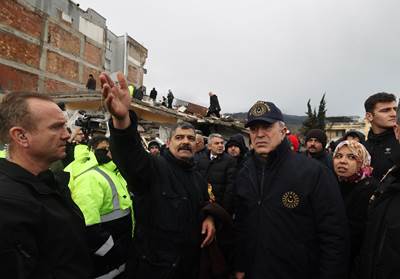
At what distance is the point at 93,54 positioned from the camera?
31500mm

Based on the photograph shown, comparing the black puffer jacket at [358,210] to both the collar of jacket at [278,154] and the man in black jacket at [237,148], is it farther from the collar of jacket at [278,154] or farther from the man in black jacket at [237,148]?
the man in black jacket at [237,148]

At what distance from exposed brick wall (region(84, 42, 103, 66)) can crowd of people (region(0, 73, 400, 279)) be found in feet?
98.0

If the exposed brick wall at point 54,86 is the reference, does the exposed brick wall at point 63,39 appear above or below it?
above

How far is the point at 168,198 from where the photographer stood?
105 inches

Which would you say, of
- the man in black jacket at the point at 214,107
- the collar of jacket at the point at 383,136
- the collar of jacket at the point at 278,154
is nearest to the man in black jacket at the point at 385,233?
the collar of jacket at the point at 278,154

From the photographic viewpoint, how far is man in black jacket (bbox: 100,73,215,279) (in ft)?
7.72

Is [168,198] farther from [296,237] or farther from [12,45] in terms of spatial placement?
[12,45]

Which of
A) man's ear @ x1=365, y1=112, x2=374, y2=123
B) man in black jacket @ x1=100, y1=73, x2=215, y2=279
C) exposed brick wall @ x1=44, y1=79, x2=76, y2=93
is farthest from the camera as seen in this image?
exposed brick wall @ x1=44, y1=79, x2=76, y2=93

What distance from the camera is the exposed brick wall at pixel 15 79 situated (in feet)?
72.0

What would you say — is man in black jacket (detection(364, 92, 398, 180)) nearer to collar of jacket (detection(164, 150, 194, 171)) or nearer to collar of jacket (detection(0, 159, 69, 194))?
collar of jacket (detection(164, 150, 194, 171))

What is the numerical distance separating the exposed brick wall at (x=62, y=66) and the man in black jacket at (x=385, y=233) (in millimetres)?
28135

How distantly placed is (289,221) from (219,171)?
3318mm

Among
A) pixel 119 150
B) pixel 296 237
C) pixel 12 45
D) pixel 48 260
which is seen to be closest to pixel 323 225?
pixel 296 237

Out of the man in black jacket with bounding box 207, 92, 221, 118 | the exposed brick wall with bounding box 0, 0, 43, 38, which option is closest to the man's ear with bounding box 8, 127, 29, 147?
the man in black jacket with bounding box 207, 92, 221, 118
